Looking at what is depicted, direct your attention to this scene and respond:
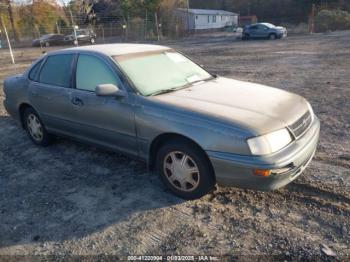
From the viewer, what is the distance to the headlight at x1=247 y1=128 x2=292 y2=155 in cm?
301

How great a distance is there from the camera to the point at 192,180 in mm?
3500

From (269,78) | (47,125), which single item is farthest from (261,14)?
(47,125)

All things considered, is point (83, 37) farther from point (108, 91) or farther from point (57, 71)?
point (108, 91)

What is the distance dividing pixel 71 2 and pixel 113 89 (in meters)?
52.1

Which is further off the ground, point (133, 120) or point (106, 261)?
point (133, 120)

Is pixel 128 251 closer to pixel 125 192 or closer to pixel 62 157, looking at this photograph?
pixel 125 192

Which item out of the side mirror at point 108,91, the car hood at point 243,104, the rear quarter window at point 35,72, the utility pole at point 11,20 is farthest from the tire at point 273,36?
the utility pole at point 11,20

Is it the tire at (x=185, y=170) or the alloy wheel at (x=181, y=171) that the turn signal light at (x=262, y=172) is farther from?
the alloy wheel at (x=181, y=171)

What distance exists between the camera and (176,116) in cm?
338

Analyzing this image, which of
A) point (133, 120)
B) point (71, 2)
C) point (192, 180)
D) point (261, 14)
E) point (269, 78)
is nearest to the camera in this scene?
point (192, 180)

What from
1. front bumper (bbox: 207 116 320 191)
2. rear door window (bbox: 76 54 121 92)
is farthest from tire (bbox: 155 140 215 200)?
rear door window (bbox: 76 54 121 92)

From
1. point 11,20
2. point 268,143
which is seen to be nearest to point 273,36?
point 268,143

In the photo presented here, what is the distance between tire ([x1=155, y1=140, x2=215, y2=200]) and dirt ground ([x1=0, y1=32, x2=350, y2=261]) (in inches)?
5.9

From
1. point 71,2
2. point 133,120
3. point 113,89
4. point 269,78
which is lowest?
point 269,78
